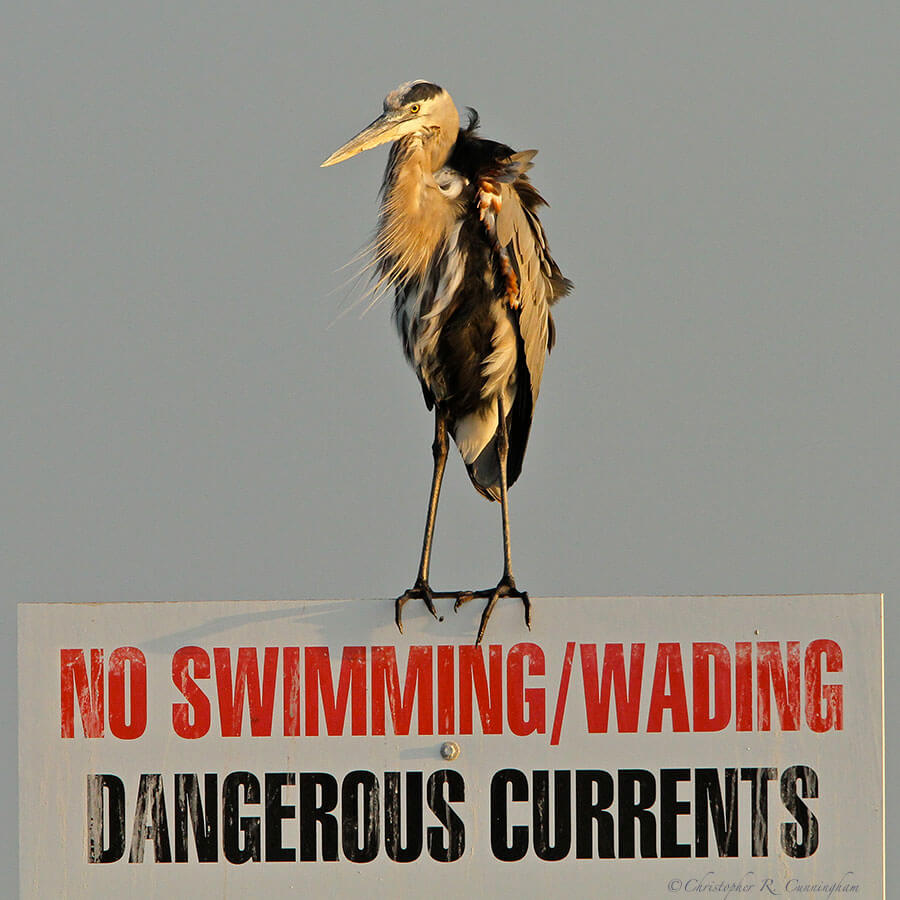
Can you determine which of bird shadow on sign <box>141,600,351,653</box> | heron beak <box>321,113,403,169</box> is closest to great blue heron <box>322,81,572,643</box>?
heron beak <box>321,113,403,169</box>

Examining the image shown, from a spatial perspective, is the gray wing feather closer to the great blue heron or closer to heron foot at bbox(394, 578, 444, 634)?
the great blue heron

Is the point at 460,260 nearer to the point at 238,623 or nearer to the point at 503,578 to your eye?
the point at 503,578

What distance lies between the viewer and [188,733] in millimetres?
3445

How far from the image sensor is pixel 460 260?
4.37 meters

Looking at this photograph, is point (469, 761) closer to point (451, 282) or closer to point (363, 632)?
point (363, 632)

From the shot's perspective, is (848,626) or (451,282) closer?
(848,626)

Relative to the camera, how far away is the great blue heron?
4.29 meters

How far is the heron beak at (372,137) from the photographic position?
4180 millimetres

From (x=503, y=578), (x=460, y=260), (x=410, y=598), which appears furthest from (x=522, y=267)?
(x=410, y=598)

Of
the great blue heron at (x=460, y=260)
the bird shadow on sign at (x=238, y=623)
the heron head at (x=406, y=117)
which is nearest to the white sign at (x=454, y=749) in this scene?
the bird shadow on sign at (x=238, y=623)

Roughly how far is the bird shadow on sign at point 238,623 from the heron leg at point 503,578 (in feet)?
1.12

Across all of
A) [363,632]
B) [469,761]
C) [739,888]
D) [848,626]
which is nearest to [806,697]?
[848,626]

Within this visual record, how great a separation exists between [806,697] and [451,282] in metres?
1.73

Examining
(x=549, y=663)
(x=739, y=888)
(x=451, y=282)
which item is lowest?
(x=739, y=888)
